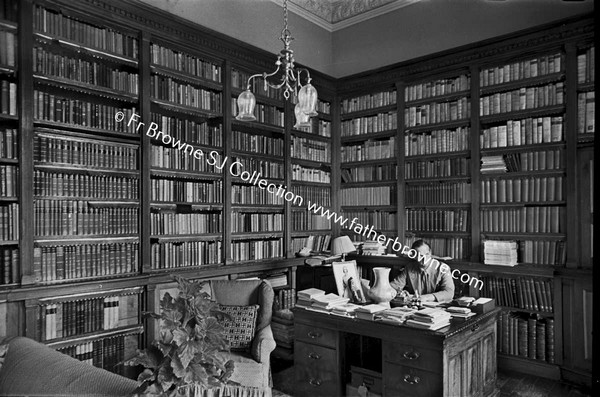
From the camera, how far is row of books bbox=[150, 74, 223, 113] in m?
3.80

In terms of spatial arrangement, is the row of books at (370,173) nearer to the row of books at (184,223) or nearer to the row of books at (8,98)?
the row of books at (184,223)

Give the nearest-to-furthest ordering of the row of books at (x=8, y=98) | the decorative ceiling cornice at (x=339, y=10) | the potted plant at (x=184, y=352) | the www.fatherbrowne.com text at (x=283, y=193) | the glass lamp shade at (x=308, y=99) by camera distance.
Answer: the potted plant at (x=184, y=352) < the glass lamp shade at (x=308, y=99) < the row of books at (x=8, y=98) < the www.fatherbrowne.com text at (x=283, y=193) < the decorative ceiling cornice at (x=339, y=10)

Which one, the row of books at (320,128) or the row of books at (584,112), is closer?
the row of books at (584,112)

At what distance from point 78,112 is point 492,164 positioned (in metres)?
3.79

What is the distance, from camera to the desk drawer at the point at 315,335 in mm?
2871

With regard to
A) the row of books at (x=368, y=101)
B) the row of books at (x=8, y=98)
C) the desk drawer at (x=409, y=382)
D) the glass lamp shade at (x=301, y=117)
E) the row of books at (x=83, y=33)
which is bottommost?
the desk drawer at (x=409, y=382)

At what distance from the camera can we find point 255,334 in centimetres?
307

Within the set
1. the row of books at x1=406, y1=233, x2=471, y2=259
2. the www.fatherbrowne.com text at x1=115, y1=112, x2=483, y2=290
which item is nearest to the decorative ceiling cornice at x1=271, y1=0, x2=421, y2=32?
the www.fatherbrowne.com text at x1=115, y1=112, x2=483, y2=290

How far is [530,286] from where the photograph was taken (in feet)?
12.8

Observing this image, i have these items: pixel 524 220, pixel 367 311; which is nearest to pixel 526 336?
pixel 524 220

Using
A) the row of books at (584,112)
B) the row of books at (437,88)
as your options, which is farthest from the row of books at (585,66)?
the row of books at (437,88)

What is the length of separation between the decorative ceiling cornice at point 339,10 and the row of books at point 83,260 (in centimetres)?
341

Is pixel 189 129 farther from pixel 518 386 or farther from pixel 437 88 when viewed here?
pixel 518 386

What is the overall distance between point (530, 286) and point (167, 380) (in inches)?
144
